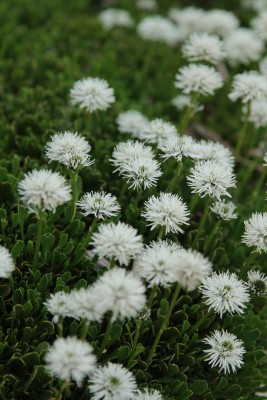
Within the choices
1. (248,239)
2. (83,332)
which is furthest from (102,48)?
(83,332)

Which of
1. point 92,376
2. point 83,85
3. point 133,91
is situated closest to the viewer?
point 92,376

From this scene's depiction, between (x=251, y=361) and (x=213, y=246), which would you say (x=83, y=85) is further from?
(x=251, y=361)

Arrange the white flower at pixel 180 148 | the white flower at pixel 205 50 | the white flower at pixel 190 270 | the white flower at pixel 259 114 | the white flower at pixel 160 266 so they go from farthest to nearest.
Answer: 1. the white flower at pixel 259 114
2. the white flower at pixel 205 50
3. the white flower at pixel 180 148
4. the white flower at pixel 160 266
5. the white flower at pixel 190 270

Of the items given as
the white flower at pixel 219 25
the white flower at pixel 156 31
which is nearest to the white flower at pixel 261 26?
the white flower at pixel 219 25

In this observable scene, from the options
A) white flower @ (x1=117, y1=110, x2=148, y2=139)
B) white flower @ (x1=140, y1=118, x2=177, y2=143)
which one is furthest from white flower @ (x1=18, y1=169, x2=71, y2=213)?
white flower @ (x1=117, y1=110, x2=148, y2=139)

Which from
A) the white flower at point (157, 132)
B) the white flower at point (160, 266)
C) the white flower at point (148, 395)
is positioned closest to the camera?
the white flower at point (160, 266)

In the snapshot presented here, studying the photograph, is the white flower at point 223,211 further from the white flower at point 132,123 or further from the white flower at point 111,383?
the white flower at point 111,383

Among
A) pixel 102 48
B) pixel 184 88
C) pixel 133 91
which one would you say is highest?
pixel 102 48
